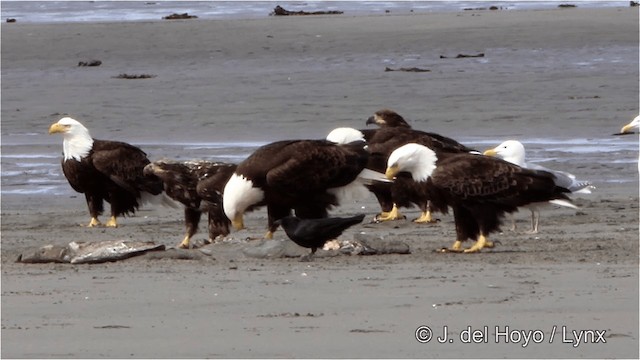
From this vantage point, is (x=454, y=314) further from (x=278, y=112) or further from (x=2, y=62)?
(x=2, y=62)

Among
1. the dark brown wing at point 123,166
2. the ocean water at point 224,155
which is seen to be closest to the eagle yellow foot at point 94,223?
the dark brown wing at point 123,166

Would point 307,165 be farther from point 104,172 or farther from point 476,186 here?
point 104,172

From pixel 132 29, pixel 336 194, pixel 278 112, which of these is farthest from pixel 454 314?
pixel 132 29

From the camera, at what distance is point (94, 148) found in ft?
41.7

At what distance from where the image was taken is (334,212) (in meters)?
12.0

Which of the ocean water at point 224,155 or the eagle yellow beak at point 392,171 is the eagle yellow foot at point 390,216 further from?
the ocean water at point 224,155

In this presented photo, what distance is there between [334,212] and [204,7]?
31860 mm

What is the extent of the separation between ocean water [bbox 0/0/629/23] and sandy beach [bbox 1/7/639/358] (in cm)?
562

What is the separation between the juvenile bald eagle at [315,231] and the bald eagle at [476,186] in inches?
29.3

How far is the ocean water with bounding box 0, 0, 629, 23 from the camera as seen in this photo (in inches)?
1485

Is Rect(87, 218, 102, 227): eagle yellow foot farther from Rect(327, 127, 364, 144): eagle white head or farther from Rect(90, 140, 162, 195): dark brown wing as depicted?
Rect(327, 127, 364, 144): eagle white head

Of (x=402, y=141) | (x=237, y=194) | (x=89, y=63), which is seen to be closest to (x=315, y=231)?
(x=237, y=194)

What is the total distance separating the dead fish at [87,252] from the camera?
905 cm

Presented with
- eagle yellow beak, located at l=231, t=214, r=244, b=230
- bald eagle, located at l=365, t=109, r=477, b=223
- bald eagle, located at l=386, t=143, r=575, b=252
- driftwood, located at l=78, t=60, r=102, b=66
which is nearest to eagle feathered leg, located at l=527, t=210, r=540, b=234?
bald eagle, located at l=386, t=143, r=575, b=252
